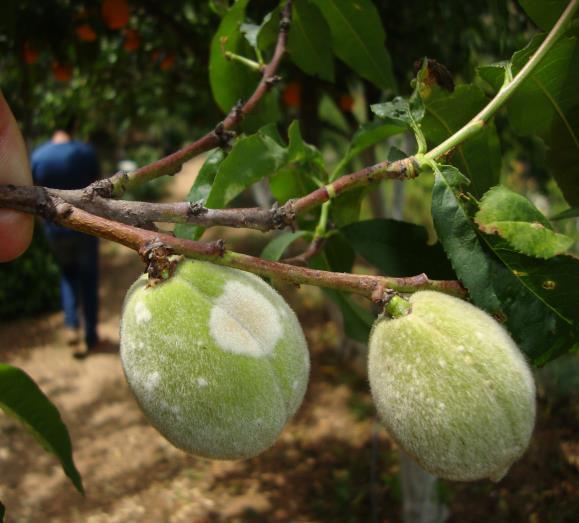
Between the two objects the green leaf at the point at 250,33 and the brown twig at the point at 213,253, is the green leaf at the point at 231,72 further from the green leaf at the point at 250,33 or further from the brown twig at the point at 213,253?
the brown twig at the point at 213,253

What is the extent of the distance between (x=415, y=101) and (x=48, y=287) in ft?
21.5

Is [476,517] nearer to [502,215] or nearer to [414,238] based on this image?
[414,238]

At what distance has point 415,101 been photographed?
0.99 metres

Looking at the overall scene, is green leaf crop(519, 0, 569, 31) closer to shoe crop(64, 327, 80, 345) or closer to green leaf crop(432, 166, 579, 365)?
green leaf crop(432, 166, 579, 365)

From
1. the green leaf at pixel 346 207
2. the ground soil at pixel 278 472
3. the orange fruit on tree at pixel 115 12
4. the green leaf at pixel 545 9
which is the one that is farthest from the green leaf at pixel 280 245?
the ground soil at pixel 278 472

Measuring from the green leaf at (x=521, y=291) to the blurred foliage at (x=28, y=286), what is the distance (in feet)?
20.6

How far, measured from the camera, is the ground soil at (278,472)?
2.95 m

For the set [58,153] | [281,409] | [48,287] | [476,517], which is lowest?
[48,287]

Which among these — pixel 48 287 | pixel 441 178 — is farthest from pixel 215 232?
pixel 441 178

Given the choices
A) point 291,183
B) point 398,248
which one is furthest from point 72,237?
point 398,248

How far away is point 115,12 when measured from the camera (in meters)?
2.51

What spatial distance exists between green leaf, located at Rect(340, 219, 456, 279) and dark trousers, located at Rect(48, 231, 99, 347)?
13.8 feet

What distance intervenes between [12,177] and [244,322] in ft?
1.83

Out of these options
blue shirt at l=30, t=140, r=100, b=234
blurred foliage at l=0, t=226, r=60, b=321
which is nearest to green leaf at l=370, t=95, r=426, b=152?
blue shirt at l=30, t=140, r=100, b=234
